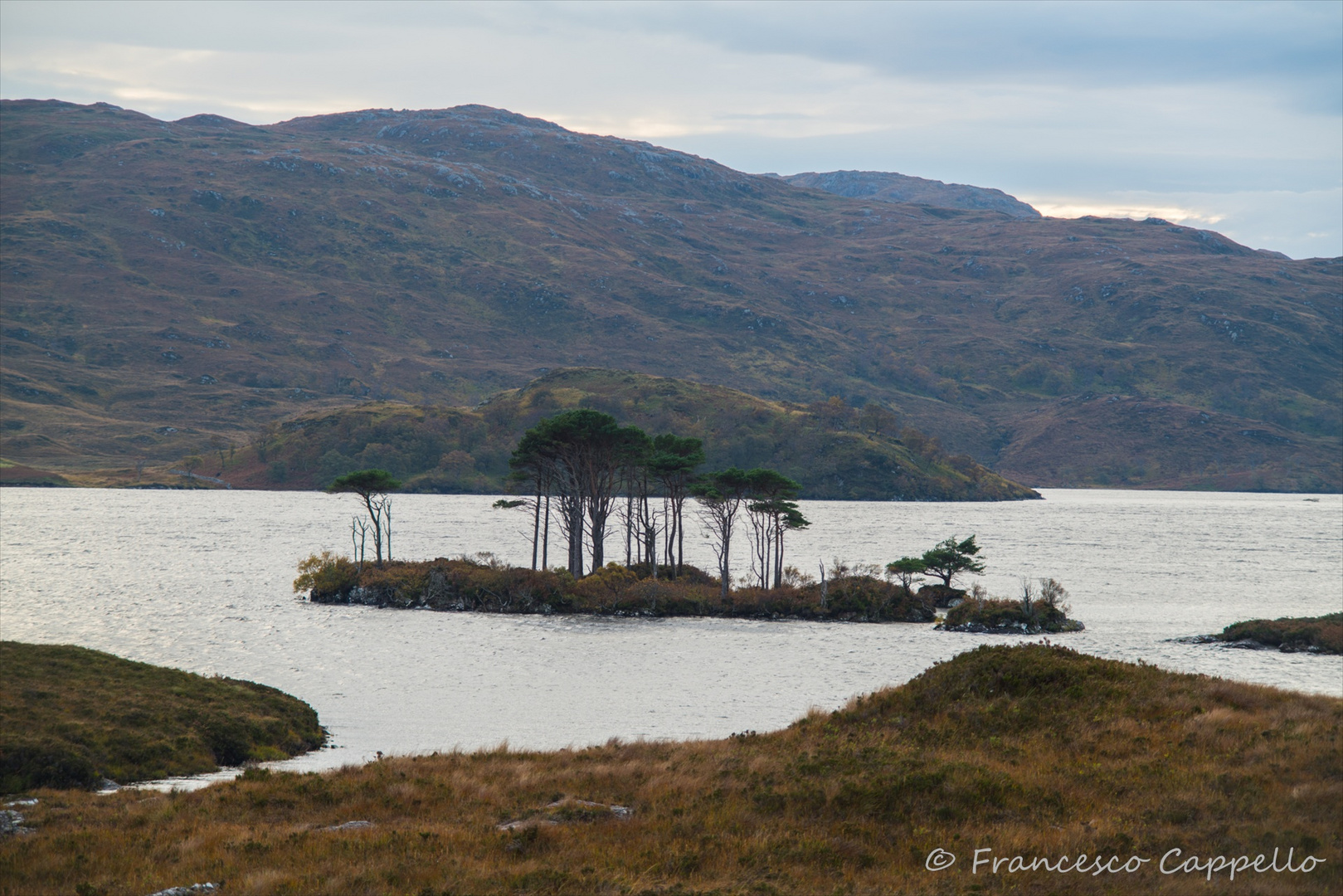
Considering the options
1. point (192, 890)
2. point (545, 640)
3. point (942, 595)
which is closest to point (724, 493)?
point (942, 595)

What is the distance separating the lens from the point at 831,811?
2100cm

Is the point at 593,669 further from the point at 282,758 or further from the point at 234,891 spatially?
the point at 234,891

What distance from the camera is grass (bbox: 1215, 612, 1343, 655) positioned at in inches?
2650

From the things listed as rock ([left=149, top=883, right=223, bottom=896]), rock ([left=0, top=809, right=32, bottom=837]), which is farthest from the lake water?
rock ([left=149, top=883, right=223, bottom=896])

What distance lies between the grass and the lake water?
344 centimetres

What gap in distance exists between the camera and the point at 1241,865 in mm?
16828

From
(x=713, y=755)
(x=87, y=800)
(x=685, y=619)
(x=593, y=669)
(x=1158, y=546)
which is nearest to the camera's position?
(x=87, y=800)

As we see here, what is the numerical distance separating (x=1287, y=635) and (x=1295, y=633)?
25.4 inches

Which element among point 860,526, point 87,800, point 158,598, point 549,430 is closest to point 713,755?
point 87,800

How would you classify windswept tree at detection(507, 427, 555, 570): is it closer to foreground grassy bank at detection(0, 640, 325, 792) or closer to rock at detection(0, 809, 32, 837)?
foreground grassy bank at detection(0, 640, 325, 792)

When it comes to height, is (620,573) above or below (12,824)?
below

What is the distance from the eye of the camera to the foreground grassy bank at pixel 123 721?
2828 cm

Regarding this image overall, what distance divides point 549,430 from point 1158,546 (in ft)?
380

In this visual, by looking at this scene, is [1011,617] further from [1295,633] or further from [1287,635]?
[1295,633]
